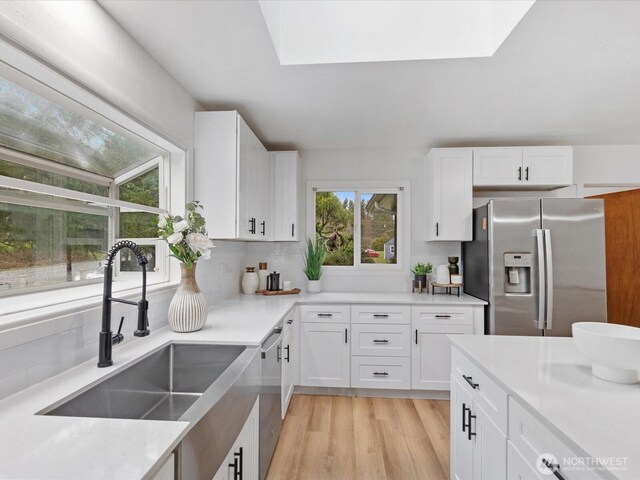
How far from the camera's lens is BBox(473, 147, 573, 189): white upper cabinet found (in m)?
3.17

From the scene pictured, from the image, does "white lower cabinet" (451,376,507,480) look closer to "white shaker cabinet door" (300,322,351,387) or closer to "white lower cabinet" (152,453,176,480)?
"white lower cabinet" (152,453,176,480)

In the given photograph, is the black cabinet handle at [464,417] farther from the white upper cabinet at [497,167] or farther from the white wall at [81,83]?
the white upper cabinet at [497,167]

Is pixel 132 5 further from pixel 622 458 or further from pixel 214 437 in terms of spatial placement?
pixel 622 458

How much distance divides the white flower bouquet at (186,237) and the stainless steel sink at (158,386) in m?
0.48

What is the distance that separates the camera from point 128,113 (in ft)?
5.58

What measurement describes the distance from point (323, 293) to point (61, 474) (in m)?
2.92

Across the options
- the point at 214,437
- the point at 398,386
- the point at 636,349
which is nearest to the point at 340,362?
the point at 398,386

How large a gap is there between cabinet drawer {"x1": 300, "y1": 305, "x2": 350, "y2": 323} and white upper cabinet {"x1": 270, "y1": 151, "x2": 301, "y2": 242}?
0.76 m

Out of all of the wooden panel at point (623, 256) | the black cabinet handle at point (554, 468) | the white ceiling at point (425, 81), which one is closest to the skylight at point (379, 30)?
the white ceiling at point (425, 81)

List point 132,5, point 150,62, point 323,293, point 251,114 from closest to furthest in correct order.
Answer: point 132,5, point 150,62, point 251,114, point 323,293

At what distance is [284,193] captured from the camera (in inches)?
134

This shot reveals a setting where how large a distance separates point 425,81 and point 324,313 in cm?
202

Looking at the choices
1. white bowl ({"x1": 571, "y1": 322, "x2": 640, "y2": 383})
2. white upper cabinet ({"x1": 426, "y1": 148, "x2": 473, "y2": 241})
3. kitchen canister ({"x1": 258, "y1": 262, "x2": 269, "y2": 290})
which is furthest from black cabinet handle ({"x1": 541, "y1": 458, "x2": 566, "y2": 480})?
kitchen canister ({"x1": 258, "y1": 262, "x2": 269, "y2": 290})

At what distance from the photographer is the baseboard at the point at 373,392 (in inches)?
120
